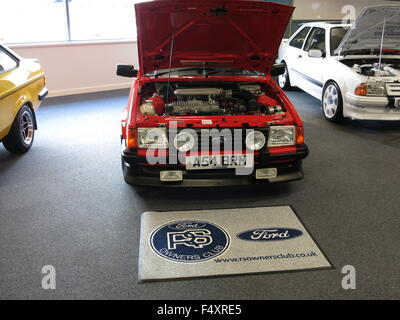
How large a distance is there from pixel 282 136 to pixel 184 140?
774 mm

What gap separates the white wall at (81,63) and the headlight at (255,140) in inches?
204

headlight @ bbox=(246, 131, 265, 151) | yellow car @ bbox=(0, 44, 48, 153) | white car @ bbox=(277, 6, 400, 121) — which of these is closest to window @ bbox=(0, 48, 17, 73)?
yellow car @ bbox=(0, 44, 48, 153)

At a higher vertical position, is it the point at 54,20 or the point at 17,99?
the point at 54,20

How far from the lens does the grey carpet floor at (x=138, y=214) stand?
2.15 metres

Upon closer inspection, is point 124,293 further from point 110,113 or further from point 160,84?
point 110,113

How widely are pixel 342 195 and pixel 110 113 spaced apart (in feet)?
12.5

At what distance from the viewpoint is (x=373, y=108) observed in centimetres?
465

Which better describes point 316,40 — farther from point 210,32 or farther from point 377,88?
point 210,32

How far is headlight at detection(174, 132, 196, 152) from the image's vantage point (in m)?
2.82

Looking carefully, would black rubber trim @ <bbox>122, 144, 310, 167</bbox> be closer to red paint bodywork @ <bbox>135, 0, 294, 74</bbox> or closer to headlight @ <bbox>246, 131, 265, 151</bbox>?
headlight @ <bbox>246, 131, 265, 151</bbox>

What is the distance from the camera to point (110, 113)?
19.3 feet

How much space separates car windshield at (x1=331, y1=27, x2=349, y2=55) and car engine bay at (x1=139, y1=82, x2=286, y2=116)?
2.38 meters

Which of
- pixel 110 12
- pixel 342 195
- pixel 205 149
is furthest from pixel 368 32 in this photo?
pixel 110 12

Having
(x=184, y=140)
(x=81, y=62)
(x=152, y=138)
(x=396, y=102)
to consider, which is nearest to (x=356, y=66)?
(x=396, y=102)
